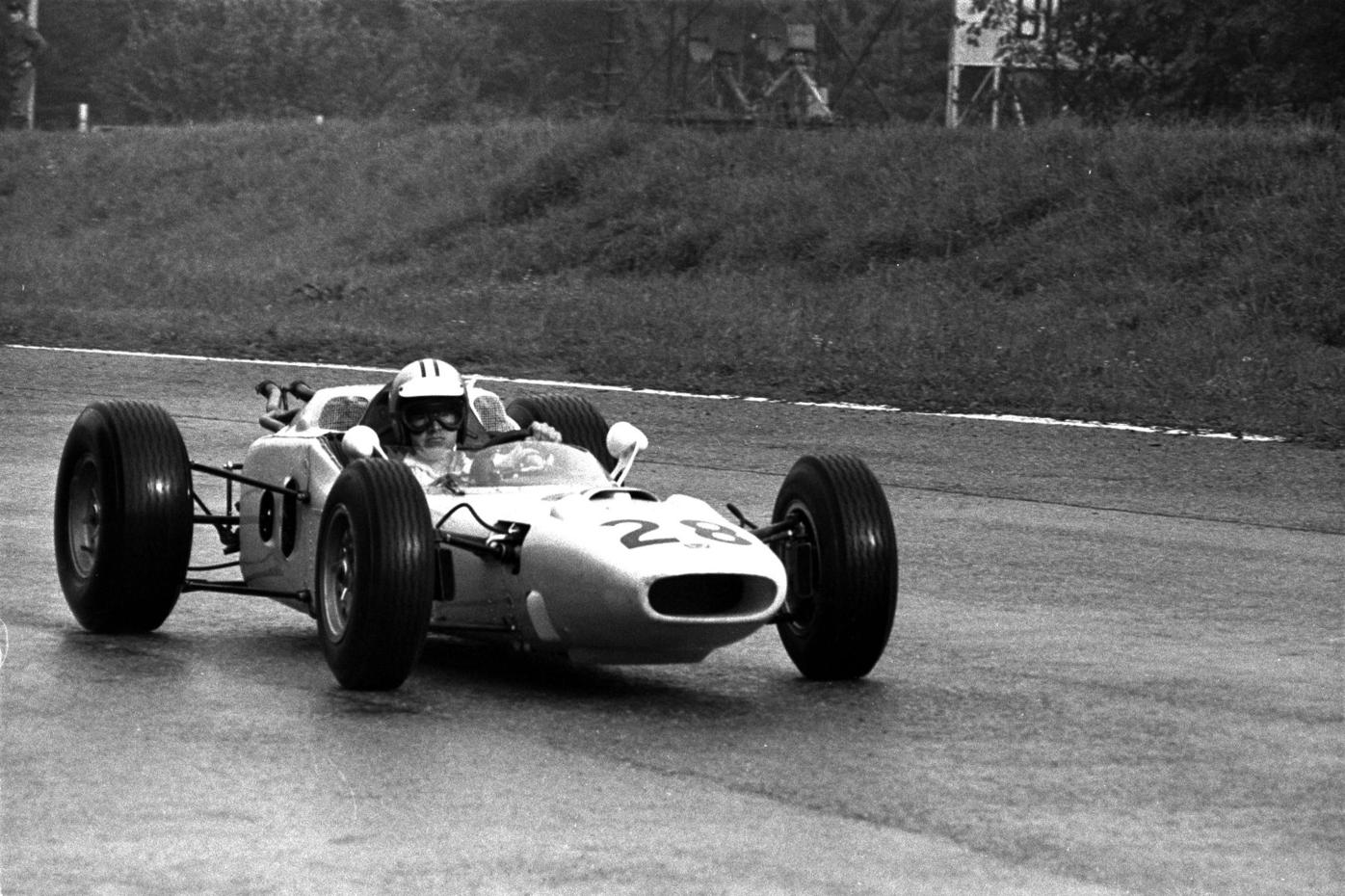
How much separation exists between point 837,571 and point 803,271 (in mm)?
19948

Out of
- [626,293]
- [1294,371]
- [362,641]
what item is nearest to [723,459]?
[1294,371]

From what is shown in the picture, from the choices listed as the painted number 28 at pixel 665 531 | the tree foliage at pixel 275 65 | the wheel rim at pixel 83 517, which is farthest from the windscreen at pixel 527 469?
the tree foliage at pixel 275 65

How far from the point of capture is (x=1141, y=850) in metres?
5.70

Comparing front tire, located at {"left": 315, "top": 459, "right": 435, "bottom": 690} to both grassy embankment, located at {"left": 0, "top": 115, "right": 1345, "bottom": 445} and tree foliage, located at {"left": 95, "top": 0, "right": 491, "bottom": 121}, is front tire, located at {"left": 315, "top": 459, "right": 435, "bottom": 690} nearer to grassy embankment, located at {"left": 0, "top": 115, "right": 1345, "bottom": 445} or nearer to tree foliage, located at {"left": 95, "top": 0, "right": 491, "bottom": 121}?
grassy embankment, located at {"left": 0, "top": 115, "right": 1345, "bottom": 445}

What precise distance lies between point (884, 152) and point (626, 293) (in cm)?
509

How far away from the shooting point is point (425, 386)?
871cm

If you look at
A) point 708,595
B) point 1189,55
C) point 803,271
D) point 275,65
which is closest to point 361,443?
point 708,595

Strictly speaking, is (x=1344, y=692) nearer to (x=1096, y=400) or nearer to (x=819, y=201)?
(x=1096, y=400)

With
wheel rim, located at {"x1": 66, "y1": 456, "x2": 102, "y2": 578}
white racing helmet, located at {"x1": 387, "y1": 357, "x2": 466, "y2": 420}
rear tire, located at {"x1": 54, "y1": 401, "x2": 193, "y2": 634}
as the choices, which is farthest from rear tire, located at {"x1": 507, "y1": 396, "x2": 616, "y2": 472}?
wheel rim, located at {"x1": 66, "y1": 456, "x2": 102, "y2": 578}

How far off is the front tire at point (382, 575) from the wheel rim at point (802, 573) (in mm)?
1257

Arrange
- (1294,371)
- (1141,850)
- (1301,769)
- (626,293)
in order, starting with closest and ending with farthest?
(1141,850)
(1301,769)
(1294,371)
(626,293)

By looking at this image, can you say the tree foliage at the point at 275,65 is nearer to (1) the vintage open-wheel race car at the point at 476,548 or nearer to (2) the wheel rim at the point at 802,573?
(1) the vintage open-wheel race car at the point at 476,548

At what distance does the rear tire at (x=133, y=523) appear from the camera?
8.55 metres

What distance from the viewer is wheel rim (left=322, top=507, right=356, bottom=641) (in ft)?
25.5
